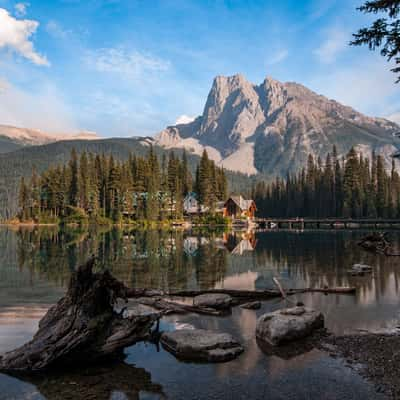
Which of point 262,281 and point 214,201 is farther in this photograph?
point 214,201

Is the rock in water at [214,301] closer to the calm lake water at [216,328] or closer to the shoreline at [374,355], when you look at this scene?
the calm lake water at [216,328]

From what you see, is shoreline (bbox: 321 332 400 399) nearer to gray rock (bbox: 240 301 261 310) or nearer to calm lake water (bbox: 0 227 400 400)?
calm lake water (bbox: 0 227 400 400)

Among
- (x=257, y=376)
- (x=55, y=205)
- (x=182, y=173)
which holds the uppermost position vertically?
(x=182, y=173)

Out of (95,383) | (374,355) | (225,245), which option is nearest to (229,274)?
(374,355)

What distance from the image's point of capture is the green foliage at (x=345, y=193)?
9806cm

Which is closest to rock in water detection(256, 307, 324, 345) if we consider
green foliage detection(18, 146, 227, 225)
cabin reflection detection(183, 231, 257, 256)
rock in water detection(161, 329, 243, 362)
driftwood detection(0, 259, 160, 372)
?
rock in water detection(161, 329, 243, 362)

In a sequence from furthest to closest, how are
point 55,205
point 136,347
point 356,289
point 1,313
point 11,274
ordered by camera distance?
point 55,205
point 11,274
point 356,289
point 1,313
point 136,347

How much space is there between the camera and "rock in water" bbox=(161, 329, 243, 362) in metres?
10.2

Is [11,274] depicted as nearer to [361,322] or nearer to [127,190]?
[361,322]

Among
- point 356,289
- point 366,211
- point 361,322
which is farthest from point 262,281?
point 366,211

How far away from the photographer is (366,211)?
322 ft

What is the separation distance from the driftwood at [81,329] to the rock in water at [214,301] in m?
4.63

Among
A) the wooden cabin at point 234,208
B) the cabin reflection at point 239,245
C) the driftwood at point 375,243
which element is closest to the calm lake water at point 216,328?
the driftwood at point 375,243

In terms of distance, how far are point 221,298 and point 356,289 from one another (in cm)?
796
